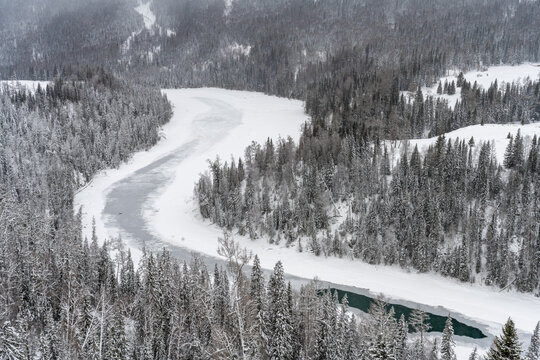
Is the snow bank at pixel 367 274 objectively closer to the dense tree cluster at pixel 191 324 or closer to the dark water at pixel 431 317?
the dark water at pixel 431 317

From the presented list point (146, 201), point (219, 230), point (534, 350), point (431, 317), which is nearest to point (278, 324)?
point (534, 350)

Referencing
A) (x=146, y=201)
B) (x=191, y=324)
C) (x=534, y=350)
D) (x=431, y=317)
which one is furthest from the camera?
(x=146, y=201)

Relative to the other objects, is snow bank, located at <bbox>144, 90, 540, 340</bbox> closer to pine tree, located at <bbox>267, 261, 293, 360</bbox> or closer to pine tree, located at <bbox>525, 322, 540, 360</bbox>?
pine tree, located at <bbox>525, 322, 540, 360</bbox>

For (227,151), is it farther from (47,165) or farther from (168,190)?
(47,165)

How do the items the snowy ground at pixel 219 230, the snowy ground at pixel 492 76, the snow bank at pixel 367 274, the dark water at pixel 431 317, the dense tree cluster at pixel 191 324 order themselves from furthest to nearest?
the snowy ground at pixel 492 76, the snowy ground at pixel 219 230, the snow bank at pixel 367 274, the dark water at pixel 431 317, the dense tree cluster at pixel 191 324

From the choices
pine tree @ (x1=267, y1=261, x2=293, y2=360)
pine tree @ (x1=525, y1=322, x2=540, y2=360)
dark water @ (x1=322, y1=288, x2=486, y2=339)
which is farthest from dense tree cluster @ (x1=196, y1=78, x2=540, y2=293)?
pine tree @ (x1=267, y1=261, x2=293, y2=360)

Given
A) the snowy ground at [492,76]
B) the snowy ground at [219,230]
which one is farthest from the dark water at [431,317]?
the snowy ground at [492,76]

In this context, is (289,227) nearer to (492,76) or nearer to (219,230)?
(219,230)
